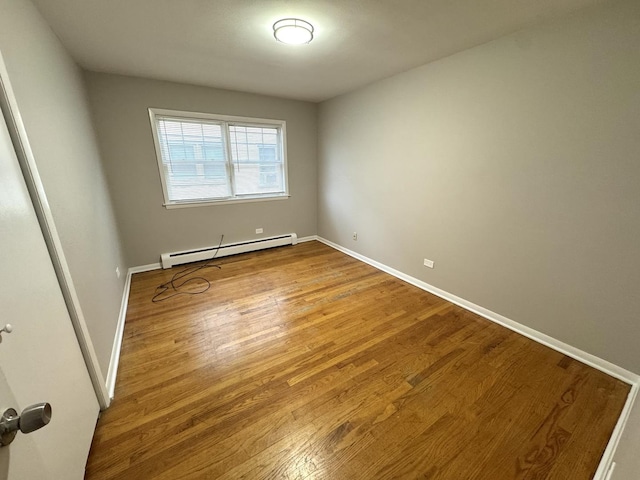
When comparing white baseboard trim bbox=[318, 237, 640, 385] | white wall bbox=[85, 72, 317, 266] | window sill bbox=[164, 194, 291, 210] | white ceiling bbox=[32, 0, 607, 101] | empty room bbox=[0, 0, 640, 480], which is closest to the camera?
empty room bbox=[0, 0, 640, 480]

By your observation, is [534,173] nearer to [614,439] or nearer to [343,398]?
[614,439]

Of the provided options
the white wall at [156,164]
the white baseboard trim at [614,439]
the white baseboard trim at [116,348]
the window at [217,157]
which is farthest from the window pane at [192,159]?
the white baseboard trim at [614,439]

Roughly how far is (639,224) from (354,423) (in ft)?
7.20

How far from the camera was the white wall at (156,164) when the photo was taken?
301cm

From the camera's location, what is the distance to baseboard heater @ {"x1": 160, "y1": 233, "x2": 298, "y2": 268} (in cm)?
364

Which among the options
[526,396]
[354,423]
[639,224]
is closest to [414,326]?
[526,396]

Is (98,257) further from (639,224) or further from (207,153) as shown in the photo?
(639,224)

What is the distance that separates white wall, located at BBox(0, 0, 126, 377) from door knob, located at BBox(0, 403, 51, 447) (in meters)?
1.07

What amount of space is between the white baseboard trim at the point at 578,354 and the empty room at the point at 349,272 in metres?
0.02

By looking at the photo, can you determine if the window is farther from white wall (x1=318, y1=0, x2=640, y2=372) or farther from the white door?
the white door

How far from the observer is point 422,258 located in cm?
303

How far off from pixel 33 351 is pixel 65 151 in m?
1.41

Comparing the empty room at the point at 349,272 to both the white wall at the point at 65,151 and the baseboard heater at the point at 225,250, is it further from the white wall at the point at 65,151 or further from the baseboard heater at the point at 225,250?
the baseboard heater at the point at 225,250

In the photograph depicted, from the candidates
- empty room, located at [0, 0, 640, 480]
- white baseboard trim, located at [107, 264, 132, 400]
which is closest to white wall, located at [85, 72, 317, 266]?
empty room, located at [0, 0, 640, 480]
